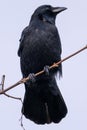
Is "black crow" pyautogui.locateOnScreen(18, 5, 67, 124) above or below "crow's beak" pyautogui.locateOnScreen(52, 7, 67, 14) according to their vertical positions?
below

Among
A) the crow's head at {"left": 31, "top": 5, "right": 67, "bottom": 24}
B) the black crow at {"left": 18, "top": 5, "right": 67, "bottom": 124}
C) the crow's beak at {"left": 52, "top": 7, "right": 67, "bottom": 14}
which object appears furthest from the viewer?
the crow's head at {"left": 31, "top": 5, "right": 67, "bottom": 24}

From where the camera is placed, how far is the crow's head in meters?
6.28

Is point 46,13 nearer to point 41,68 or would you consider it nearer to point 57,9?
point 57,9

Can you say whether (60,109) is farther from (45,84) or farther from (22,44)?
(22,44)

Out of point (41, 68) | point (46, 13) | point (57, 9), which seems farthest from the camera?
point (46, 13)

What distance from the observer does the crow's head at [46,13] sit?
628 centimetres

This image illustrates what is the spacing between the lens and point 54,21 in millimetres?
6281

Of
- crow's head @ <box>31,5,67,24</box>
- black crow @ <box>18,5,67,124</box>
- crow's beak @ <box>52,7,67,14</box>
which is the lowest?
black crow @ <box>18,5,67,124</box>

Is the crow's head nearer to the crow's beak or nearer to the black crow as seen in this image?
the crow's beak

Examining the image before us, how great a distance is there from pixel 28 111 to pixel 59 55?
3.03ft

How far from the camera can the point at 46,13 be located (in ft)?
21.0

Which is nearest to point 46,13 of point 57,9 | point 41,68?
point 57,9

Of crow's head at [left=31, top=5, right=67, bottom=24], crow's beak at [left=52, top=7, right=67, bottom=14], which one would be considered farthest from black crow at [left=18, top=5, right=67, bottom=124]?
crow's head at [left=31, top=5, right=67, bottom=24]

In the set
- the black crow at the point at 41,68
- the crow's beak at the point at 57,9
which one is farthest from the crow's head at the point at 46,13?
the black crow at the point at 41,68
